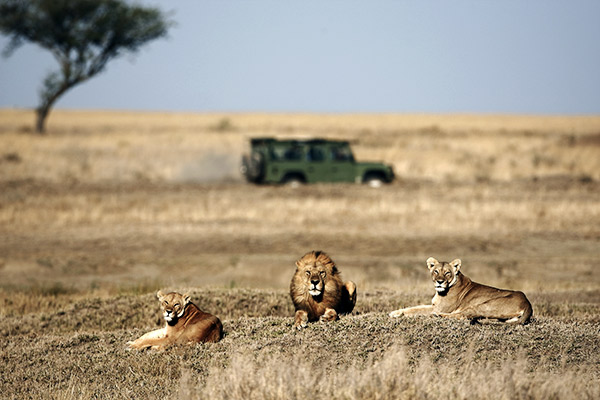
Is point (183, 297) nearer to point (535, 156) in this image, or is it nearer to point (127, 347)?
point (127, 347)

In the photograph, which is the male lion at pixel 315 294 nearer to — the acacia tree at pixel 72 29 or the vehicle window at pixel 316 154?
the vehicle window at pixel 316 154

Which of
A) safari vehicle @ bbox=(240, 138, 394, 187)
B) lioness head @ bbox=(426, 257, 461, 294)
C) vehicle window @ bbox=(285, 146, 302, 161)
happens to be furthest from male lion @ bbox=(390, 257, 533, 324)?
vehicle window @ bbox=(285, 146, 302, 161)

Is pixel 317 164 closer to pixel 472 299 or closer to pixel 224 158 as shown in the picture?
pixel 224 158

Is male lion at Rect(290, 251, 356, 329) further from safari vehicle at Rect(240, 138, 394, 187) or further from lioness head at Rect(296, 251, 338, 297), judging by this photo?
safari vehicle at Rect(240, 138, 394, 187)

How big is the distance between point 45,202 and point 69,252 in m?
7.04

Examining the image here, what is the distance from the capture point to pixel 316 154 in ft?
104

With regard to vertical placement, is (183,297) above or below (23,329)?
above

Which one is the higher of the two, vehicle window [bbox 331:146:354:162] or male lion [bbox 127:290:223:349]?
vehicle window [bbox 331:146:354:162]

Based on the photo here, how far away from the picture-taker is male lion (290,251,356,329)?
9.10 m

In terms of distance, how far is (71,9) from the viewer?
61750 millimetres

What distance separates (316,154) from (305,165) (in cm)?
60

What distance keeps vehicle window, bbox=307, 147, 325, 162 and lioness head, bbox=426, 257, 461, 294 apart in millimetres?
22494

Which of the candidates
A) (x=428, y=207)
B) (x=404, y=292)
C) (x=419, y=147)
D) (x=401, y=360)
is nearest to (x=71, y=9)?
(x=419, y=147)

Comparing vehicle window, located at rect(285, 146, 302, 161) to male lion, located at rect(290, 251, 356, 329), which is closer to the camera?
male lion, located at rect(290, 251, 356, 329)
